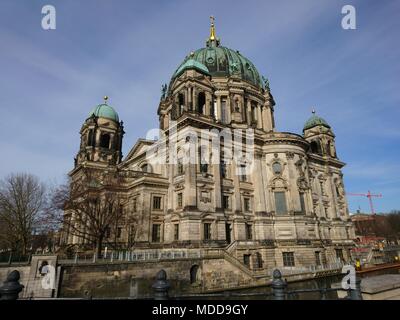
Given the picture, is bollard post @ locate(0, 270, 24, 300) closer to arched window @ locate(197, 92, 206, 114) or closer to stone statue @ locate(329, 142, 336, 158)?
arched window @ locate(197, 92, 206, 114)

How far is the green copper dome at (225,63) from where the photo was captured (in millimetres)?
47781

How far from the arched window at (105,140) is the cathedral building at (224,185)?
3.16m

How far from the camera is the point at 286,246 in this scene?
114 feet

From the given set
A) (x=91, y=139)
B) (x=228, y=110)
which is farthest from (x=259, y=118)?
(x=91, y=139)

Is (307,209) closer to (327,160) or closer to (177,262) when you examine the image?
(327,160)

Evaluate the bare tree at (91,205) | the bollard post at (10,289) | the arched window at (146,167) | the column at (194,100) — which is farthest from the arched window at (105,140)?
the bollard post at (10,289)

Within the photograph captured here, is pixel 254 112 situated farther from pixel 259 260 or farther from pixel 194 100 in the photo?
pixel 259 260

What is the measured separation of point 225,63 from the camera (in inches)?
1921

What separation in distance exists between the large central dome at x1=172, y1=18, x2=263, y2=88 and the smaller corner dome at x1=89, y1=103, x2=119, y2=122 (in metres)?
15.9

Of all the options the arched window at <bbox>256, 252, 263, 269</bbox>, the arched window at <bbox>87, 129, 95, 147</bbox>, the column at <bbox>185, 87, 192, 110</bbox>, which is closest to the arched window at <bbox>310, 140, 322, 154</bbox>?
the arched window at <bbox>256, 252, 263, 269</bbox>

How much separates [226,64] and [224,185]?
25.6 meters

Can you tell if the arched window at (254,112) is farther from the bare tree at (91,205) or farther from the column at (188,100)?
the bare tree at (91,205)

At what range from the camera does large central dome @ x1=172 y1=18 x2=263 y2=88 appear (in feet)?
157
